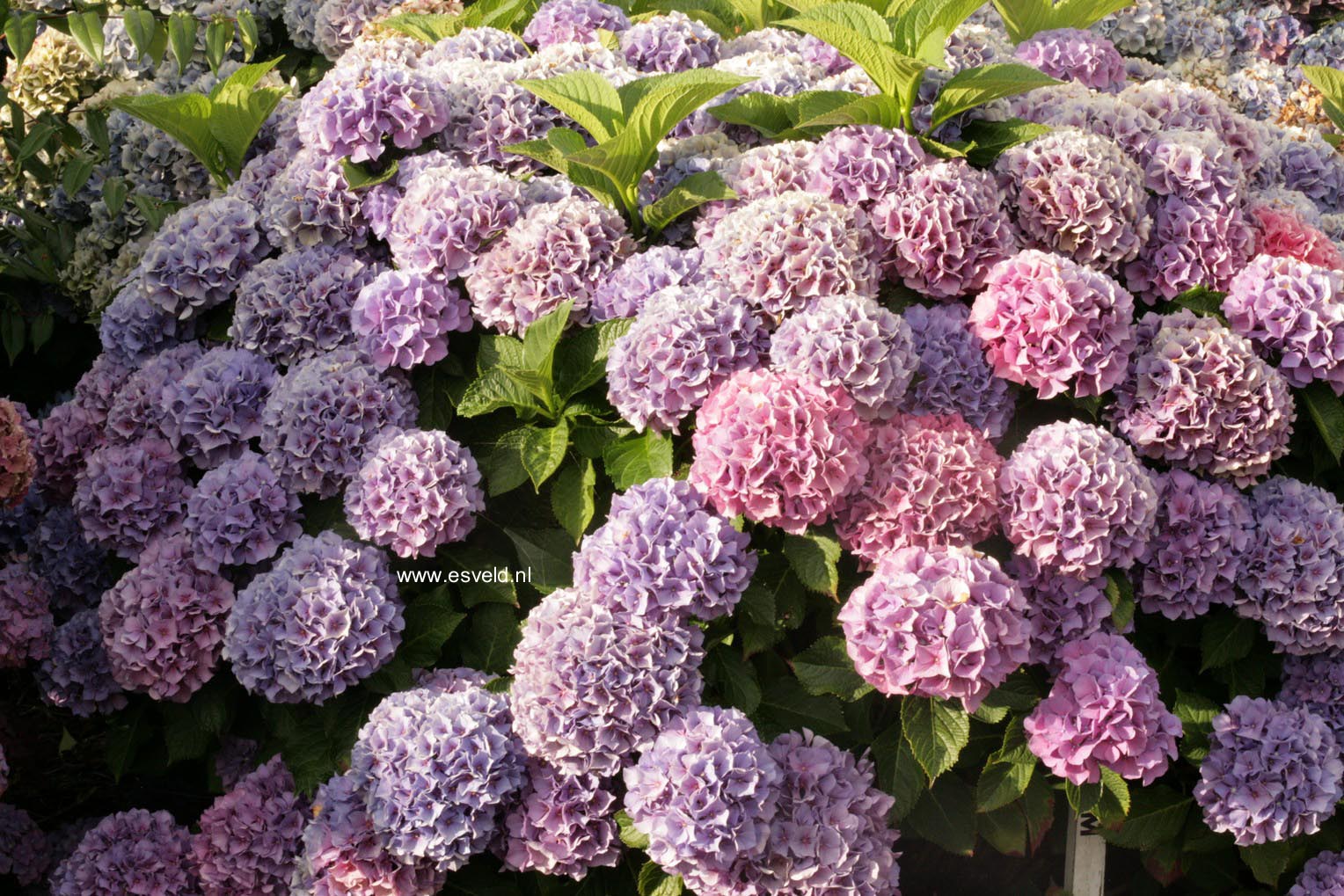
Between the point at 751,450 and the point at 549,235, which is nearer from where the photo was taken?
the point at 751,450

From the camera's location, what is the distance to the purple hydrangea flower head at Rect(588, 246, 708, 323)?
2.62m

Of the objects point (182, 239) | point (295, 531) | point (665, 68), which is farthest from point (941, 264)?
point (182, 239)

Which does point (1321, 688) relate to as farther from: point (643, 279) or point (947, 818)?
point (643, 279)

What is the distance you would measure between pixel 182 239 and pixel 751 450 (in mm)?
1603

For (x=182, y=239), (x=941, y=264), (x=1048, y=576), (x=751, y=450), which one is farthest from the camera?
(x=182, y=239)

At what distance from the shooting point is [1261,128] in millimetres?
3281

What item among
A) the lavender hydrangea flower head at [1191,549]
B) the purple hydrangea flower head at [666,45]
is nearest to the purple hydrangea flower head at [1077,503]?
the lavender hydrangea flower head at [1191,549]

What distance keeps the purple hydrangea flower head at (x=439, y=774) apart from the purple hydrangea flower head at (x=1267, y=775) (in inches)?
52.7

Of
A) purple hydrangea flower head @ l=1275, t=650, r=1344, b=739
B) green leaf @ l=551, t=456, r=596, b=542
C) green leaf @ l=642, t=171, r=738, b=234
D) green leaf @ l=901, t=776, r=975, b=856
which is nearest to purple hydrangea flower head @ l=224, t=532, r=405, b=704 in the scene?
green leaf @ l=551, t=456, r=596, b=542

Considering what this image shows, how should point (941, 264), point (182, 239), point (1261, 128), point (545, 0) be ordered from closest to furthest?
point (941, 264) → point (182, 239) → point (1261, 128) → point (545, 0)

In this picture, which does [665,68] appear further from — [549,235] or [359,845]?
[359,845]

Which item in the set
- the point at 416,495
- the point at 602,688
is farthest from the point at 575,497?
the point at 602,688

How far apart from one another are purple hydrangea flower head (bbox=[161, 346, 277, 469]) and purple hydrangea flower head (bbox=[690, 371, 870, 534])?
1.10 metres

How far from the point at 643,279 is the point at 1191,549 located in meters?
1.20
